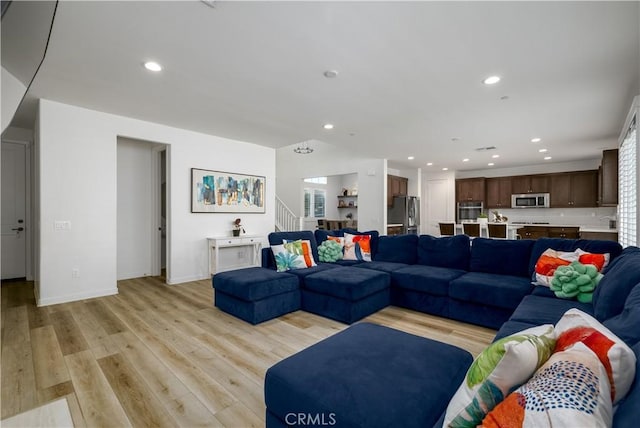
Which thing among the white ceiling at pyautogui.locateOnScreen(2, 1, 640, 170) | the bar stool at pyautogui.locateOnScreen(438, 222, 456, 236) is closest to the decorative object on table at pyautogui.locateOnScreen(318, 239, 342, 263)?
the white ceiling at pyautogui.locateOnScreen(2, 1, 640, 170)

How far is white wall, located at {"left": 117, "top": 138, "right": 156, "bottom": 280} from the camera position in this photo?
16.8 feet

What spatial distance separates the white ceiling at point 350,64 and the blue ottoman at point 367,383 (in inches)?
86.0

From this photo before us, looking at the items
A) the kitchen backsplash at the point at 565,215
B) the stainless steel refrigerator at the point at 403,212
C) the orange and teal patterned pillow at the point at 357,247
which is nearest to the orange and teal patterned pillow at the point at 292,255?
the orange and teal patterned pillow at the point at 357,247

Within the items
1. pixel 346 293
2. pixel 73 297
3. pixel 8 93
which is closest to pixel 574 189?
pixel 346 293

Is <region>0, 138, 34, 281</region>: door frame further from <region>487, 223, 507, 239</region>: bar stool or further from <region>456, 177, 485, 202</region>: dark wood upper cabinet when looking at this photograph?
<region>456, 177, 485, 202</region>: dark wood upper cabinet

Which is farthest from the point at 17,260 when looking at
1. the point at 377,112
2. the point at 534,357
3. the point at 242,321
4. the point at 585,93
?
the point at 585,93

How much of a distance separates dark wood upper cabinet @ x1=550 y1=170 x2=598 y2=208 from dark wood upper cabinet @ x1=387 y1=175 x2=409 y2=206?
3732 mm

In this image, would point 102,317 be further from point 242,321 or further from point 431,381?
point 431,381

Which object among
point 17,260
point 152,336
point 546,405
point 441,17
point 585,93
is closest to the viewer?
point 546,405

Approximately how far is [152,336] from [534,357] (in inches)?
119

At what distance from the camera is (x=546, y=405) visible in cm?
70

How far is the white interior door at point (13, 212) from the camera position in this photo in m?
4.94

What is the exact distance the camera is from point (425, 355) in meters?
1.53

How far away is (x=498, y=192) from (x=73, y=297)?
9.94 meters
